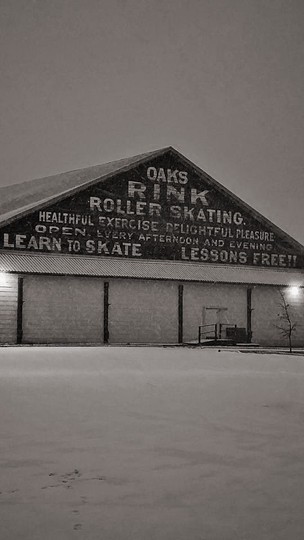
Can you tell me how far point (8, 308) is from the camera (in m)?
31.4

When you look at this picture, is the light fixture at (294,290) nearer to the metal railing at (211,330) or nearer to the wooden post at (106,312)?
the metal railing at (211,330)

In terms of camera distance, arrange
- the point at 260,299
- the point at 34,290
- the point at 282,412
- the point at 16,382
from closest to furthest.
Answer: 1. the point at 282,412
2. the point at 16,382
3. the point at 34,290
4. the point at 260,299

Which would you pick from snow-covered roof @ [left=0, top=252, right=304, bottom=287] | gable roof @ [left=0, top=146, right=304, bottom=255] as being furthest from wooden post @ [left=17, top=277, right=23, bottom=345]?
gable roof @ [left=0, top=146, right=304, bottom=255]

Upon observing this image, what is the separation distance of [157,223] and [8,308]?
32.0 feet

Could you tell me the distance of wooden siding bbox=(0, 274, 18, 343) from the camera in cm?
3128

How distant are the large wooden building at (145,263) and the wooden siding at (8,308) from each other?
0.05 meters

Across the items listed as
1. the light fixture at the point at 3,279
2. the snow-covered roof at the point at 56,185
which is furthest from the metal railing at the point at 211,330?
the light fixture at the point at 3,279

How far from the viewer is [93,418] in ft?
32.6

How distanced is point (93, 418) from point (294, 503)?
15.6 ft

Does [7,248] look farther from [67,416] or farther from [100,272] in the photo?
[67,416]

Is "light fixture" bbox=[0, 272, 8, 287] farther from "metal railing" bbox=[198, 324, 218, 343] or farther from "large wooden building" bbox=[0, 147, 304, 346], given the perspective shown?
"metal railing" bbox=[198, 324, 218, 343]

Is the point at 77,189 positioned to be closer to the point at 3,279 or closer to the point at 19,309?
the point at 3,279

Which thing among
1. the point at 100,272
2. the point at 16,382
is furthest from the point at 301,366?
the point at 100,272

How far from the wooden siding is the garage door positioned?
0.51 metres
